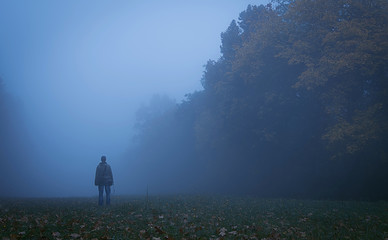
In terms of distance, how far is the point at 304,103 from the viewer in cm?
2152

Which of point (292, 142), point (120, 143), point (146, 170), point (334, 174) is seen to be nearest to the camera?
point (334, 174)

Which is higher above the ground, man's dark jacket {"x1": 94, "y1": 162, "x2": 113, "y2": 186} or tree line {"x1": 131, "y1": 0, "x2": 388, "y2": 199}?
tree line {"x1": 131, "y1": 0, "x2": 388, "y2": 199}

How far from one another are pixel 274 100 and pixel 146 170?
4395cm

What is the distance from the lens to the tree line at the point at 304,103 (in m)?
15.8

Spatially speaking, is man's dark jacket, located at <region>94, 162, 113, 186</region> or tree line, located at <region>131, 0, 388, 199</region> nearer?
man's dark jacket, located at <region>94, 162, 113, 186</region>

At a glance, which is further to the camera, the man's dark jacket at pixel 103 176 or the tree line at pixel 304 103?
the tree line at pixel 304 103

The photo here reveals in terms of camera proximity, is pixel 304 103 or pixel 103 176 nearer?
pixel 103 176

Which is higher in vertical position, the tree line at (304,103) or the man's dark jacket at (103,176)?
the tree line at (304,103)

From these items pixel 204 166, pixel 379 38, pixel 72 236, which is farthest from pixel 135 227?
pixel 204 166

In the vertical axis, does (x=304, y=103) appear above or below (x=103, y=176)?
Answer: above

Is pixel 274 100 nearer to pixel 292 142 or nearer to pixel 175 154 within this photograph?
pixel 292 142

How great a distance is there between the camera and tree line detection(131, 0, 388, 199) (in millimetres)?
15766

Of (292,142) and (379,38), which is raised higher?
(379,38)

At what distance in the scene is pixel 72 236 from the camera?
587cm
